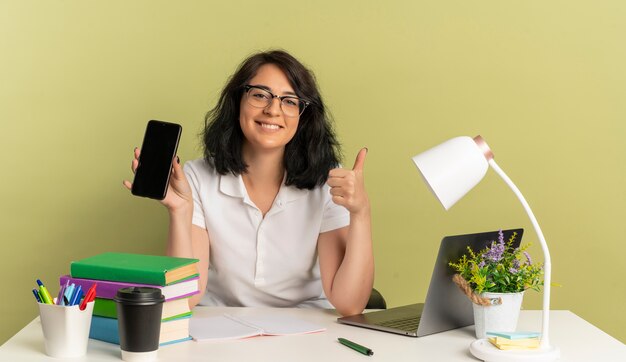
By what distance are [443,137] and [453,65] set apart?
29 cm

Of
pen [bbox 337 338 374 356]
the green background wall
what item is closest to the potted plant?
pen [bbox 337 338 374 356]

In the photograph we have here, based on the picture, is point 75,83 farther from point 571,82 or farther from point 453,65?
point 571,82

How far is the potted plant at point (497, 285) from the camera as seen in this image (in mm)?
1767

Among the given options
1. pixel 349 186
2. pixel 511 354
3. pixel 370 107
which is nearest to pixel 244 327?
pixel 349 186

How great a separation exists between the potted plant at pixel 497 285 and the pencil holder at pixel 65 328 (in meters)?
0.83

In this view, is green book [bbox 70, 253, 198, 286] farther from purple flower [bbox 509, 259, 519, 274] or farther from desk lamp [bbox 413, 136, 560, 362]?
purple flower [bbox 509, 259, 519, 274]

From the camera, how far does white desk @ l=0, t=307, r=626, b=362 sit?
5.25ft

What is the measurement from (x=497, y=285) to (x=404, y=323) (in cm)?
26

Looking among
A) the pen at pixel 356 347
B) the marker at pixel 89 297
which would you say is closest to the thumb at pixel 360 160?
the pen at pixel 356 347

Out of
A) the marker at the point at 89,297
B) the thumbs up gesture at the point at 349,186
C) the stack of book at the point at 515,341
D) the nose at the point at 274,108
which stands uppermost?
the nose at the point at 274,108

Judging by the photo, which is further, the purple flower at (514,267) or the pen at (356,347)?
the purple flower at (514,267)

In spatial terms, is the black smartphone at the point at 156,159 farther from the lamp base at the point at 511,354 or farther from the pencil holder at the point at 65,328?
the lamp base at the point at 511,354

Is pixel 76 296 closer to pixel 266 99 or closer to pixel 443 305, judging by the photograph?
pixel 443 305

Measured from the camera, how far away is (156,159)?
74.9 inches
